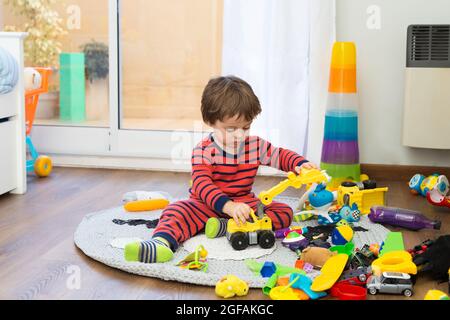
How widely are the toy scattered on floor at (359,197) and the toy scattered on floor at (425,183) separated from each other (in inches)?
7.9

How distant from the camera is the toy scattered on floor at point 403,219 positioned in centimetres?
188

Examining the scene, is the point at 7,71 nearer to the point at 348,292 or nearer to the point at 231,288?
the point at 231,288

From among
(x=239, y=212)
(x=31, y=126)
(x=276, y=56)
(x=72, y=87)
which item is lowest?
(x=239, y=212)

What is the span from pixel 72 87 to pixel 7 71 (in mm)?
738

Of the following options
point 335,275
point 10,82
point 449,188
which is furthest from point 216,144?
point 449,188

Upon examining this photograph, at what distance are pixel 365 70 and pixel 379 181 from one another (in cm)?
43

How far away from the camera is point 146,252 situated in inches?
59.3

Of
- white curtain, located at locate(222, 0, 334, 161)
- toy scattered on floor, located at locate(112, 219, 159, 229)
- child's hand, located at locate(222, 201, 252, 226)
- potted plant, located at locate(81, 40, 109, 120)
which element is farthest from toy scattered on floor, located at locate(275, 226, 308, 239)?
potted plant, located at locate(81, 40, 109, 120)

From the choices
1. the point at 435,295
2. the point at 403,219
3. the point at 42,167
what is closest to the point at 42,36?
the point at 42,167

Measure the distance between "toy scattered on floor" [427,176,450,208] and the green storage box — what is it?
151 cm

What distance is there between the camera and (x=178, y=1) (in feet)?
9.00

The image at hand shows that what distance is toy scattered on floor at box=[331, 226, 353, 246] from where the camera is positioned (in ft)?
5.52

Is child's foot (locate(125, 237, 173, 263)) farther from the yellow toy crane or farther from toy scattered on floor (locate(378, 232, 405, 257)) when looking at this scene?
toy scattered on floor (locate(378, 232, 405, 257))
